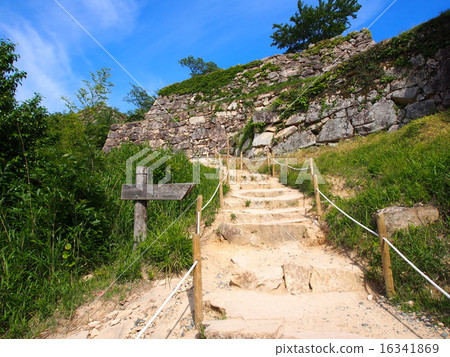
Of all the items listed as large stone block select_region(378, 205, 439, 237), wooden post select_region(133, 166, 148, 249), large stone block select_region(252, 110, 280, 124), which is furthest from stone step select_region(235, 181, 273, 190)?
large stone block select_region(252, 110, 280, 124)

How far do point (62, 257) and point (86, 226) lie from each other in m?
0.51

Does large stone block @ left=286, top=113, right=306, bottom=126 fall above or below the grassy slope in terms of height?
above

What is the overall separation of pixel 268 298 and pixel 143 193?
2.47 metres

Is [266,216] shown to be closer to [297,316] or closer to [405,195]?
[405,195]

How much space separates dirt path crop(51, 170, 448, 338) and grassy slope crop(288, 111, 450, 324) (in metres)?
0.28

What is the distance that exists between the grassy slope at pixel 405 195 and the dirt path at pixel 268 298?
276 mm

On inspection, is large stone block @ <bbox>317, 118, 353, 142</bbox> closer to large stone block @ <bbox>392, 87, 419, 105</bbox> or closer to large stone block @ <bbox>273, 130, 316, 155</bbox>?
large stone block @ <bbox>273, 130, 316, 155</bbox>

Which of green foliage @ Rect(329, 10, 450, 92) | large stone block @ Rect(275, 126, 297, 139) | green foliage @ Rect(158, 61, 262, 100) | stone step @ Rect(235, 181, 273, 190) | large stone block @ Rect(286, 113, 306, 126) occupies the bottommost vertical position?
stone step @ Rect(235, 181, 273, 190)

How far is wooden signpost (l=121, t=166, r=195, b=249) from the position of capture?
12.9ft

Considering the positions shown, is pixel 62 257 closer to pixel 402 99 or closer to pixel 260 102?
pixel 402 99

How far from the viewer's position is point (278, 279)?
3.16 metres

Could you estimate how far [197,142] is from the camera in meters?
13.9

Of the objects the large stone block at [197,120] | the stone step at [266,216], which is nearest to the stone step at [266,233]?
the stone step at [266,216]

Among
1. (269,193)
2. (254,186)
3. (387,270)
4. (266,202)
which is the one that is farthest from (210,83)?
(387,270)
